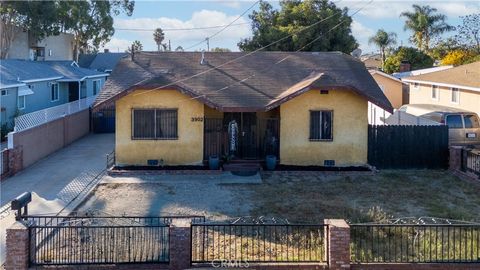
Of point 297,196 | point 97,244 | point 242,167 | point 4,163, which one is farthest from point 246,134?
point 97,244

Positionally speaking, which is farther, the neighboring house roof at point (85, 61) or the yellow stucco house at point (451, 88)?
the neighboring house roof at point (85, 61)

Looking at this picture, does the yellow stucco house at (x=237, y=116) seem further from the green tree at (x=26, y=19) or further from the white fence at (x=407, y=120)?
the green tree at (x=26, y=19)

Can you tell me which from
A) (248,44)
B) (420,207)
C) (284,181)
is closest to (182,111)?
(284,181)

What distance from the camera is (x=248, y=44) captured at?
39312 millimetres

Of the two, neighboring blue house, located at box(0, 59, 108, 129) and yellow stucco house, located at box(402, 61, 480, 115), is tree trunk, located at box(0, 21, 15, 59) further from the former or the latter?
yellow stucco house, located at box(402, 61, 480, 115)

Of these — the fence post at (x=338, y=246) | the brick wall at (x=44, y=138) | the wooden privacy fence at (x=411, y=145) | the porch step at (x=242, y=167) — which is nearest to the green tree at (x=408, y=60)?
the wooden privacy fence at (x=411, y=145)

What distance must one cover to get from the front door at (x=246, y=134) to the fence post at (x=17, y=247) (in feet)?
38.4

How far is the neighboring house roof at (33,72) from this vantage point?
2555 centimetres

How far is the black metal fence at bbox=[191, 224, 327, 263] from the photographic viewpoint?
9.72 metres

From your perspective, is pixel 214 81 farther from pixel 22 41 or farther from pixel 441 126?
pixel 22 41

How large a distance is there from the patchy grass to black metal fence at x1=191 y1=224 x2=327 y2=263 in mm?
1811

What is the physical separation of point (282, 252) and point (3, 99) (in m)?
18.6

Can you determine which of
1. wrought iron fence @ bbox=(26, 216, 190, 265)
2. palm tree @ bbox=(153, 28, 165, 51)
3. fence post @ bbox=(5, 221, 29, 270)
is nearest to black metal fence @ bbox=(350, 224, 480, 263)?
wrought iron fence @ bbox=(26, 216, 190, 265)

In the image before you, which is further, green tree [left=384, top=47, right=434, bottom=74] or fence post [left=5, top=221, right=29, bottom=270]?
green tree [left=384, top=47, right=434, bottom=74]
